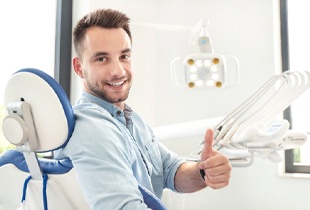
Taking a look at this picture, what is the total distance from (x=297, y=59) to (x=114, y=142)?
184 centimetres

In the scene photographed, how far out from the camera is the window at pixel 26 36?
101 inches

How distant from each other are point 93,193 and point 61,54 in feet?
6.27

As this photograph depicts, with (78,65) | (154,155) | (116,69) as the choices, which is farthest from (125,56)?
(154,155)

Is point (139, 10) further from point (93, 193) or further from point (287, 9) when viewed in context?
point (93, 193)

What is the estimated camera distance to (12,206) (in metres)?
1.18

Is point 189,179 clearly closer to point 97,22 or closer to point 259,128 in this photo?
point 259,128

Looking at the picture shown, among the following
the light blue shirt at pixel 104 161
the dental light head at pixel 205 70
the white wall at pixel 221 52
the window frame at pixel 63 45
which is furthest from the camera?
the window frame at pixel 63 45

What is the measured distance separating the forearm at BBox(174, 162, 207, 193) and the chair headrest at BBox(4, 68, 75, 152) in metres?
0.57

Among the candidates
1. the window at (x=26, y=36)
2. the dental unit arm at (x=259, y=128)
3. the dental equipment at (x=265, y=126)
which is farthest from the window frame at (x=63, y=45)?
the dental equipment at (x=265, y=126)

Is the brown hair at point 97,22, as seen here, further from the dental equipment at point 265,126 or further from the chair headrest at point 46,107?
the dental equipment at point 265,126

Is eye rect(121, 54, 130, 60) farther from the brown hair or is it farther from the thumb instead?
the thumb

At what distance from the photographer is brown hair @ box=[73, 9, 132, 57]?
1.37m

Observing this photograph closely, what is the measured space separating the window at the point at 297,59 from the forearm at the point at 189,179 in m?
1.13

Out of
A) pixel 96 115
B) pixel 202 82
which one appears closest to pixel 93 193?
pixel 96 115
